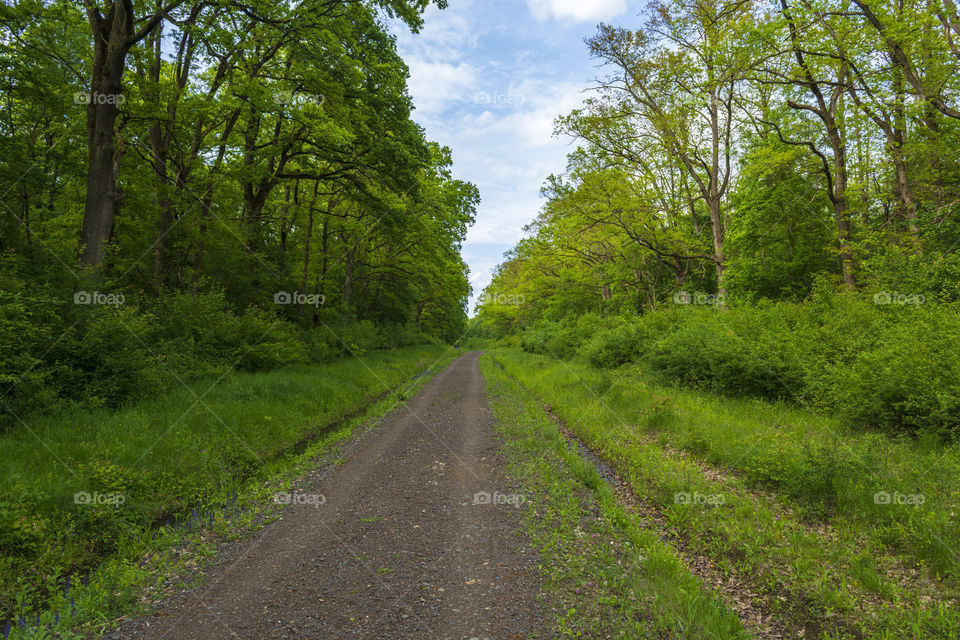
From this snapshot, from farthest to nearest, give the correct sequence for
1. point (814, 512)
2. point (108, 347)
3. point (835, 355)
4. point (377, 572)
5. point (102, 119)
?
A: point (102, 119) → point (835, 355) → point (108, 347) → point (814, 512) → point (377, 572)

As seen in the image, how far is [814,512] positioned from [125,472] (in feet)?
31.3

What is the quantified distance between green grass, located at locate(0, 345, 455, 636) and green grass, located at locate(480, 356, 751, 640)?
440cm

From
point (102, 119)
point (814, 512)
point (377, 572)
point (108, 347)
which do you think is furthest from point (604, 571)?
point (102, 119)

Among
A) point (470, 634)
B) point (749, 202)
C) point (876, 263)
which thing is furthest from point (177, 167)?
point (749, 202)

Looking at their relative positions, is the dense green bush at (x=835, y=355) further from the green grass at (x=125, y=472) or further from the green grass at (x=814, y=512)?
the green grass at (x=125, y=472)

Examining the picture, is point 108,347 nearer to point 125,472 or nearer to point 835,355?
point 125,472

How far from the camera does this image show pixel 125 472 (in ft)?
18.5

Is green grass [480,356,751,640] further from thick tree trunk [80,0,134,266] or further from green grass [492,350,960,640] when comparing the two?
thick tree trunk [80,0,134,266]

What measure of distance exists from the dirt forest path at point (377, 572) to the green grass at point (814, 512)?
2495 millimetres

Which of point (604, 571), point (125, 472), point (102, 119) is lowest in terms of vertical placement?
point (604, 571)

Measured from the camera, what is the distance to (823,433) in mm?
7266

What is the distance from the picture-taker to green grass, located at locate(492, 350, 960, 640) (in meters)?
3.69

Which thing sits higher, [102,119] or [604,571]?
[102,119]

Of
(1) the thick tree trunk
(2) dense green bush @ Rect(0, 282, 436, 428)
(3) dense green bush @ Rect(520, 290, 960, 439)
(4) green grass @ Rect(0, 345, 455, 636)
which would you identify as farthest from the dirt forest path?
(1) the thick tree trunk
